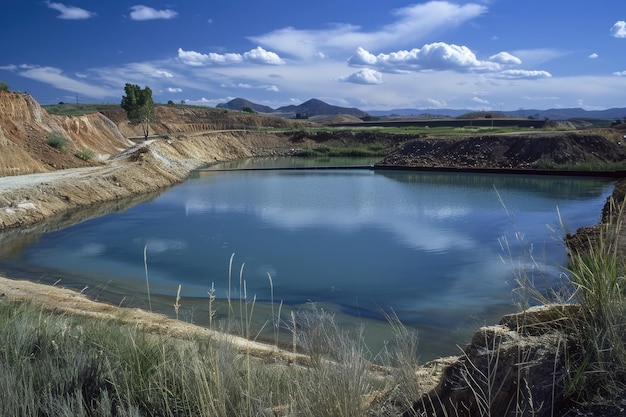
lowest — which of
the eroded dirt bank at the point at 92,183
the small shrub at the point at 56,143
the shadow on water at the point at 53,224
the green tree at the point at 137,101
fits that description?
the shadow on water at the point at 53,224

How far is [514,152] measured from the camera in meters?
Result: 40.6

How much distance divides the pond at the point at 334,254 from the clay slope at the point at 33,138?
8.00 m

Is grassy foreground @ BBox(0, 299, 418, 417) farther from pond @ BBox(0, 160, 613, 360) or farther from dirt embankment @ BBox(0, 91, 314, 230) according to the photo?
dirt embankment @ BBox(0, 91, 314, 230)

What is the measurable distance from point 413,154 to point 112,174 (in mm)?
25737

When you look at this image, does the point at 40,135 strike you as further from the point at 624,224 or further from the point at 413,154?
the point at 624,224

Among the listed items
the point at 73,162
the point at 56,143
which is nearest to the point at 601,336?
the point at 73,162

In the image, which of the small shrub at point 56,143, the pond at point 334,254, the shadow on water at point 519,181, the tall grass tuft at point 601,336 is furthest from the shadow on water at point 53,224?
the shadow on water at point 519,181

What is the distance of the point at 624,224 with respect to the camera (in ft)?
43.3

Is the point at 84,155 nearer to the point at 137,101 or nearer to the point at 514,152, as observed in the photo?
the point at 137,101

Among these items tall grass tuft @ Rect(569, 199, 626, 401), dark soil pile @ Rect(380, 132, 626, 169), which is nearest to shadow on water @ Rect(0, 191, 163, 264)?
tall grass tuft @ Rect(569, 199, 626, 401)

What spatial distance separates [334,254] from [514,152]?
30659 millimetres

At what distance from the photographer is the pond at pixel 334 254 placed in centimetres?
993

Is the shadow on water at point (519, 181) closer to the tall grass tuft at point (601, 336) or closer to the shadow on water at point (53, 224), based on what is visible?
the shadow on water at point (53, 224)

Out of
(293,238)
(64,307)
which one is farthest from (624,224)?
(64,307)
